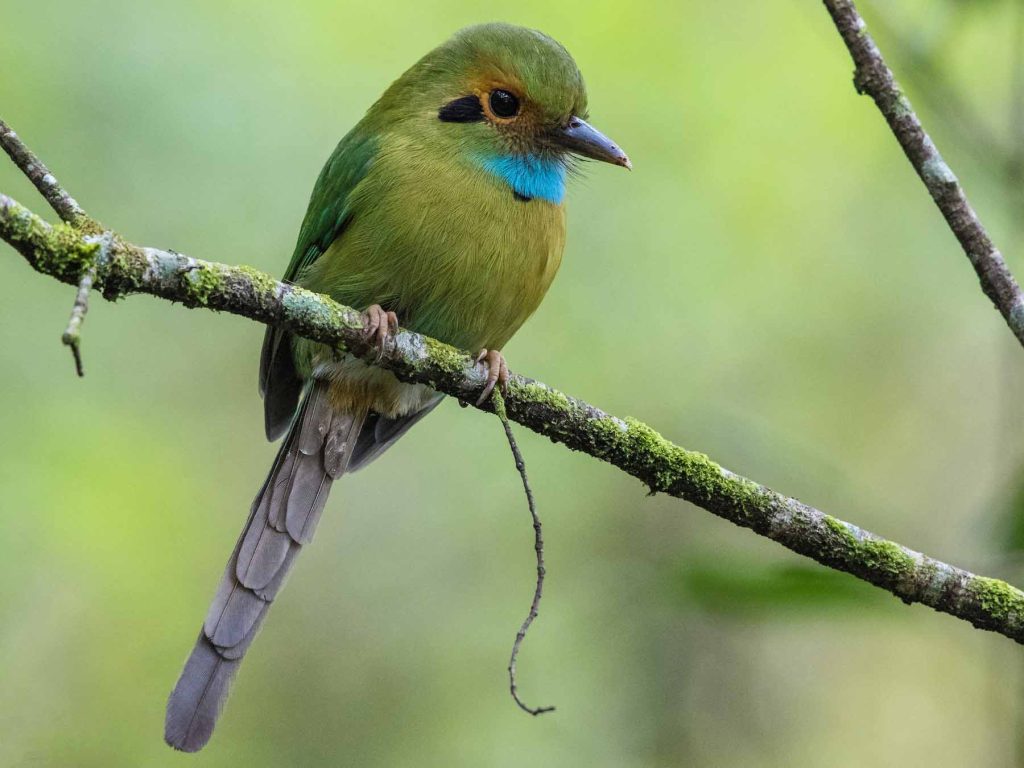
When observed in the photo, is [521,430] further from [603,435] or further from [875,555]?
[875,555]

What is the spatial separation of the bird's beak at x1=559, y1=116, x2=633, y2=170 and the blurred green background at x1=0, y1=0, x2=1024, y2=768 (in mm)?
1918

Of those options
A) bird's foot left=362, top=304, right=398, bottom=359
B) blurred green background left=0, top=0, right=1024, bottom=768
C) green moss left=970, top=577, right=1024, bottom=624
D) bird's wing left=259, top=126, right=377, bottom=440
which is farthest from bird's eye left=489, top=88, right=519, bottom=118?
blurred green background left=0, top=0, right=1024, bottom=768

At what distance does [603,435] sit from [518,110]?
4.05 feet

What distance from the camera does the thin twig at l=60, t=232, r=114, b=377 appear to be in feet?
6.00

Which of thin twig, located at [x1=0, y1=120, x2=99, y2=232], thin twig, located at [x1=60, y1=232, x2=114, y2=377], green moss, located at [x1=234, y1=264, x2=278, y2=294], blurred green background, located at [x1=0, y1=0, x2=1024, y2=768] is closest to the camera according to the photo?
thin twig, located at [x1=60, y1=232, x2=114, y2=377]

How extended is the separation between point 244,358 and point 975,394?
147 inches

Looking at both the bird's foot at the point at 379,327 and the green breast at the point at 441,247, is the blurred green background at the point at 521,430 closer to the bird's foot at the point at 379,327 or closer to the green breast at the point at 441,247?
the green breast at the point at 441,247

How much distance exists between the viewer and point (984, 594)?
2.69 m

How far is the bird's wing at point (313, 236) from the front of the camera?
143 inches

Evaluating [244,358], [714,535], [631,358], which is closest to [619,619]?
[714,535]

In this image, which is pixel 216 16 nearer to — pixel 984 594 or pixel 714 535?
pixel 714 535

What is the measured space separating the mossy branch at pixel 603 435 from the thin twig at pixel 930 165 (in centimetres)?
64

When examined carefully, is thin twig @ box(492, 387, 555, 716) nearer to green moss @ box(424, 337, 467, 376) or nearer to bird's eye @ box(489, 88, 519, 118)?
green moss @ box(424, 337, 467, 376)

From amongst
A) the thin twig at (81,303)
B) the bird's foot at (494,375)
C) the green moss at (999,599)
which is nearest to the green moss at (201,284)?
the thin twig at (81,303)
